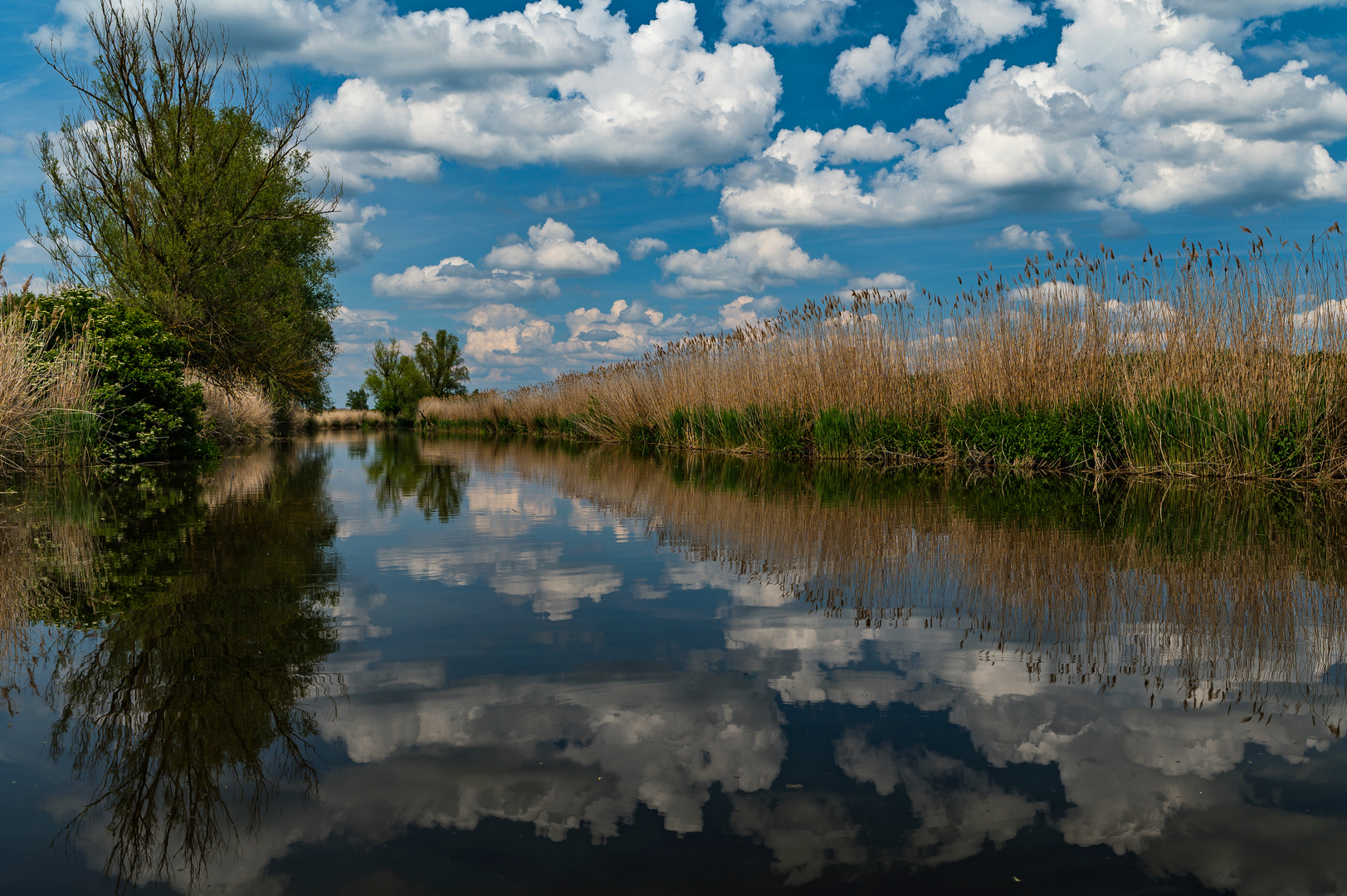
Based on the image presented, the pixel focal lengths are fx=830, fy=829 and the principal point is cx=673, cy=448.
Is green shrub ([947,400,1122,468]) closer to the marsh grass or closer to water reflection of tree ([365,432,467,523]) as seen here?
water reflection of tree ([365,432,467,523])

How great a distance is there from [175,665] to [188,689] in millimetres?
312

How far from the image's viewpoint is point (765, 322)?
584 inches

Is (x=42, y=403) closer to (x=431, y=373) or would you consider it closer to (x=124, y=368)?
(x=124, y=368)

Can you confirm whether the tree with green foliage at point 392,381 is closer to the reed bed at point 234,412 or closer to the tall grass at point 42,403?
the reed bed at point 234,412

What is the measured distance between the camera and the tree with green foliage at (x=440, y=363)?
54906 millimetres

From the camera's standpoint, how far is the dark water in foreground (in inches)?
66.0

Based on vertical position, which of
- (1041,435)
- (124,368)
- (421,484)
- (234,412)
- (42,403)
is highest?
(124,368)

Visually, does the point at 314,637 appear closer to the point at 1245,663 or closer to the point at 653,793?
the point at 653,793

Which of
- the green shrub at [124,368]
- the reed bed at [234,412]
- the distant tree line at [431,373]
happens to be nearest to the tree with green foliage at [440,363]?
the distant tree line at [431,373]

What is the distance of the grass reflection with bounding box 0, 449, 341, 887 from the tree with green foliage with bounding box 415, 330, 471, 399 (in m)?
50.3

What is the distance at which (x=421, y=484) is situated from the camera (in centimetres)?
1049

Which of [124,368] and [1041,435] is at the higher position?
[124,368]

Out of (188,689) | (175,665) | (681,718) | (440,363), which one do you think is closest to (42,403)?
(175,665)

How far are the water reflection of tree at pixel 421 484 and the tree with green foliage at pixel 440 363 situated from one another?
39.6 meters
